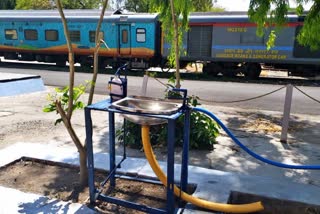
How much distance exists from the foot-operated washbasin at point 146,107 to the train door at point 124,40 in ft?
52.8

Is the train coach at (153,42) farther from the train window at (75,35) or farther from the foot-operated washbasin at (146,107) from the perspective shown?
the foot-operated washbasin at (146,107)

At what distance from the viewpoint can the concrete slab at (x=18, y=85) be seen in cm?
995

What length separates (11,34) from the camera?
21969mm

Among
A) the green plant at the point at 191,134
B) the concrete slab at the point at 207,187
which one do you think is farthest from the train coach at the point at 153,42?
the concrete slab at the point at 207,187

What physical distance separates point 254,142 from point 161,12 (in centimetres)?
300

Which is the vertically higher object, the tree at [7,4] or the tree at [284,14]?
the tree at [7,4]

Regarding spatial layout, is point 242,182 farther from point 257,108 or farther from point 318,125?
point 257,108

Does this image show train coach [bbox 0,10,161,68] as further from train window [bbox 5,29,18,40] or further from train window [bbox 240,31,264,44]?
train window [bbox 240,31,264,44]

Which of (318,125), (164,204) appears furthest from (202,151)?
(318,125)

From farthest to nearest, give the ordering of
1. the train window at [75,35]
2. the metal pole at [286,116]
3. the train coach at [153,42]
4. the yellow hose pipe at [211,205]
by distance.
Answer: the train window at [75,35] < the train coach at [153,42] < the metal pole at [286,116] < the yellow hose pipe at [211,205]

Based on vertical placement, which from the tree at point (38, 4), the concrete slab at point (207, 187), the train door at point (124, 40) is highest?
the tree at point (38, 4)

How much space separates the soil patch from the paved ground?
22 centimetres

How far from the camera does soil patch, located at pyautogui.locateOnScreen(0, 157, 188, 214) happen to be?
11.4 ft

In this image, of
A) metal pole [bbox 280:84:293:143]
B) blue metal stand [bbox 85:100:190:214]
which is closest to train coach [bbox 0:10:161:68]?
metal pole [bbox 280:84:293:143]
